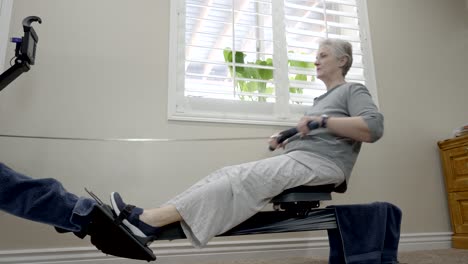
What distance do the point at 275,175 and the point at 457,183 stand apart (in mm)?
1686

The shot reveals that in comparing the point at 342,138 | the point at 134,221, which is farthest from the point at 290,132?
the point at 134,221

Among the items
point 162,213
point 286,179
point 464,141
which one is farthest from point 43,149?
point 464,141

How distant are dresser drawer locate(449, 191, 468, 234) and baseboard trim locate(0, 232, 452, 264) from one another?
0.67 ft

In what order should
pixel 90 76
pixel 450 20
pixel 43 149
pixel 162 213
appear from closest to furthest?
1. pixel 162 213
2. pixel 43 149
3. pixel 90 76
4. pixel 450 20

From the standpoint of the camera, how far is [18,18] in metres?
1.93

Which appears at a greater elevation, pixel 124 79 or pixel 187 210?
pixel 124 79

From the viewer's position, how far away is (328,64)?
167cm

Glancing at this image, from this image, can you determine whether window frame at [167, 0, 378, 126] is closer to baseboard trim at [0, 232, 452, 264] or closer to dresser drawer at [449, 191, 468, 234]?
baseboard trim at [0, 232, 452, 264]

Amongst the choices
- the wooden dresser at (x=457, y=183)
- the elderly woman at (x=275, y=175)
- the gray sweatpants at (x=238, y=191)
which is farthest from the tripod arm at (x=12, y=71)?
the wooden dresser at (x=457, y=183)

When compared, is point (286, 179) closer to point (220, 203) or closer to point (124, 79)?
point (220, 203)

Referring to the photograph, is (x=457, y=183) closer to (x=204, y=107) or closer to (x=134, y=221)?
(x=204, y=107)

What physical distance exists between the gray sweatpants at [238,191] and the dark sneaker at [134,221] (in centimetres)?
11

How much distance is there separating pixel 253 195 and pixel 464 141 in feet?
5.76

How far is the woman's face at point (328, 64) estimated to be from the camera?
1666 mm
